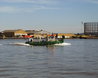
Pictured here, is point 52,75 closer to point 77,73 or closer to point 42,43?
point 77,73

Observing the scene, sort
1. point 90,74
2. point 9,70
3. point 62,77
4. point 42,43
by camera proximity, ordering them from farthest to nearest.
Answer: point 42,43 < point 9,70 < point 90,74 < point 62,77

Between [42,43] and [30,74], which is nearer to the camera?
[30,74]

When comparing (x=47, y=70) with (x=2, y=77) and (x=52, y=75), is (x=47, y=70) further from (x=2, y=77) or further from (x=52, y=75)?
(x=2, y=77)

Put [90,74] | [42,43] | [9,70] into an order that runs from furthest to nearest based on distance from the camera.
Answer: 1. [42,43]
2. [9,70]
3. [90,74]

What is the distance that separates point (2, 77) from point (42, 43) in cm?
4658

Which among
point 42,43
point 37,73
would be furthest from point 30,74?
point 42,43

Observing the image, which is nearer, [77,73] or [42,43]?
[77,73]

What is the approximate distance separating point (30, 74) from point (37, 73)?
2.08 feet

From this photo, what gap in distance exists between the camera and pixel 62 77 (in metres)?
18.8

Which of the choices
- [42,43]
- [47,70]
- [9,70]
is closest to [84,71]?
[47,70]

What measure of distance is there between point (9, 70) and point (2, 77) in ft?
9.34

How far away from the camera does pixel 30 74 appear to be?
64.8 feet

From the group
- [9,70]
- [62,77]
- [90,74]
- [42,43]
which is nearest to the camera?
[62,77]

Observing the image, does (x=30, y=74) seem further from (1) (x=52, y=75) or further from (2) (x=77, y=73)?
(2) (x=77, y=73)
